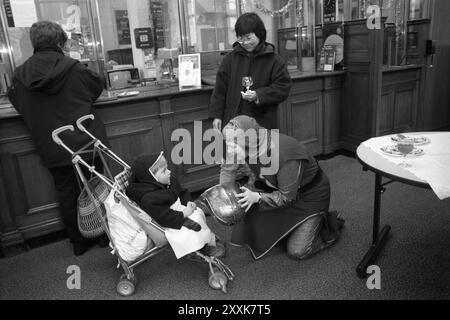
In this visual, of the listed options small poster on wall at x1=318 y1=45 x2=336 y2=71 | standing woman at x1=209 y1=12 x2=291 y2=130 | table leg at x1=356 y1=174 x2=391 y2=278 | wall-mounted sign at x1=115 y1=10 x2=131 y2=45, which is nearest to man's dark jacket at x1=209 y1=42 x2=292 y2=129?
standing woman at x1=209 y1=12 x2=291 y2=130

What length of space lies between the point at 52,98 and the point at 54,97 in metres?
0.01

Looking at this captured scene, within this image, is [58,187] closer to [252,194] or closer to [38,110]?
[38,110]

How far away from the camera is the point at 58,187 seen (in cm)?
260

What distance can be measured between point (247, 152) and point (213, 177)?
135 centimetres

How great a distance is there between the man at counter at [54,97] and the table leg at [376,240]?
1.74m

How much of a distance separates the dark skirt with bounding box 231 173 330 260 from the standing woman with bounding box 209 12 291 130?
728mm

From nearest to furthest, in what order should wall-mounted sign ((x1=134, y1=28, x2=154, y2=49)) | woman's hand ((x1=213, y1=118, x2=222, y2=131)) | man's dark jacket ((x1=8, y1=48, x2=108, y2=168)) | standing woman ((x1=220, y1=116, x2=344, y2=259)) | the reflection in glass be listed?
standing woman ((x1=220, y1=116, x2=344, y2=259)) < man's dark jacket ((x1=8, y1=48, x2=108, y2=168)) < woman's hand ((x1=213, y1=118, x2=222, y2=131)) < wall-mounted sign ((x1=134, y1=28, x2=154, y2=49)) < the reflection in glass

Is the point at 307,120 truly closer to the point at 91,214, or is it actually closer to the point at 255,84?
the point at 255,84

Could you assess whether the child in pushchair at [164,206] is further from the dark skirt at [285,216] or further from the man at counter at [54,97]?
the man at counter at [54,97]

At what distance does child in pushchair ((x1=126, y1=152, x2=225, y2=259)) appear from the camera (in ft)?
6.79

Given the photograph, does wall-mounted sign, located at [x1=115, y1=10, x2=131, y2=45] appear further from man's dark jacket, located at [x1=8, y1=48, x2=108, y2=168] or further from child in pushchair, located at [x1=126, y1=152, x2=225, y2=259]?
child in pushchair, located at [x1=126, y1=152, x2=225, y2=259]

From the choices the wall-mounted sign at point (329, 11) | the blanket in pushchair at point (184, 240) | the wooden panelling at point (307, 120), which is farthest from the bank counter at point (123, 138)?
the blanket in pushchair at point (184, 240)

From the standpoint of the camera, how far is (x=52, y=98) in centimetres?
242
